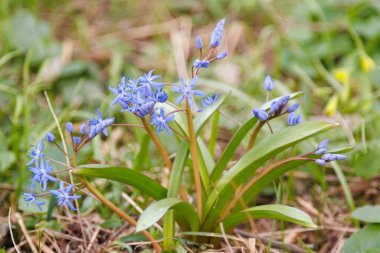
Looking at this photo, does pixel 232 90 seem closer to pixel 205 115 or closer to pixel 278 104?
pixel 205 115

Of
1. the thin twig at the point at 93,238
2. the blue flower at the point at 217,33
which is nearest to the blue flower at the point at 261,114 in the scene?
the blue flower at the point at 217,33

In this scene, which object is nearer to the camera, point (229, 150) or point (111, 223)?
point (229, 150)

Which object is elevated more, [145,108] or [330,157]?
[145,108]

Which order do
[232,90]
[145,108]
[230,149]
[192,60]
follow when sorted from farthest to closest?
[192,60] < [232,90] < [230,149] < [145,108]

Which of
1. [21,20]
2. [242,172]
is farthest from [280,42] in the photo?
[242,172]

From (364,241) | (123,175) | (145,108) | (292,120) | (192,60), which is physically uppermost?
(192,60)

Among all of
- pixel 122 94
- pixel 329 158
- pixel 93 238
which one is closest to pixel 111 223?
pixel 93 238

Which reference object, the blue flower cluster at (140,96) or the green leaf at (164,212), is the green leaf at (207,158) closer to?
the green leaf at (164,212)

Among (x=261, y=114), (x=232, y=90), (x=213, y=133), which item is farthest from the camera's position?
(x=232, y=90)
